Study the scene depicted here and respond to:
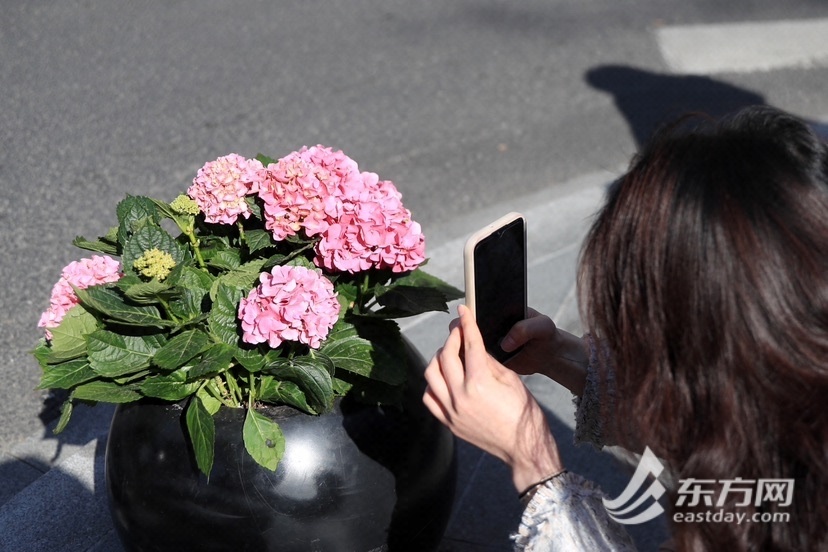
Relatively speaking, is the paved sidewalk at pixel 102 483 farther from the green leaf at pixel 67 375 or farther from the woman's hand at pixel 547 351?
the green leaf at pixel 67 375

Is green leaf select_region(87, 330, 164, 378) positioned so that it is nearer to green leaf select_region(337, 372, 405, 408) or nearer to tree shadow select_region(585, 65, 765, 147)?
green leaf select_region(337, 372, 405, 408)

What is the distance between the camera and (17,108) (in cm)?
479

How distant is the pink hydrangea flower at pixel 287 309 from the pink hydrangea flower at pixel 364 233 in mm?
107

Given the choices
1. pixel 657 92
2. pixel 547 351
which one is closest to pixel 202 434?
pixel 547 351

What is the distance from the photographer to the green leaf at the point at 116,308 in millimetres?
1714

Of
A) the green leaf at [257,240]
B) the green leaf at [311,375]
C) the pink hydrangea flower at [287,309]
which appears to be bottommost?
the green leaf at [311,375]

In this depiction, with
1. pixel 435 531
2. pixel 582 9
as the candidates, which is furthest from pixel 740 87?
pixel 435 531

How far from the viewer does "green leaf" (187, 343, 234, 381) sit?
167 centimetres

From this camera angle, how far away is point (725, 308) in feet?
4.05

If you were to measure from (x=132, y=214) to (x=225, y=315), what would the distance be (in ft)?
1.14

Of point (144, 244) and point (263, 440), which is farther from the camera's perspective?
point (144, 244)

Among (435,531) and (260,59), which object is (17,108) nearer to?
(260,59)

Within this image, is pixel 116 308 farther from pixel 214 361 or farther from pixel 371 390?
pixel 371 390

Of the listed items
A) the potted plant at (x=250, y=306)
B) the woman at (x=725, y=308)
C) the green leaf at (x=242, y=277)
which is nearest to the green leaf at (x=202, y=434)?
the potted plant at (x=250, y=306)
